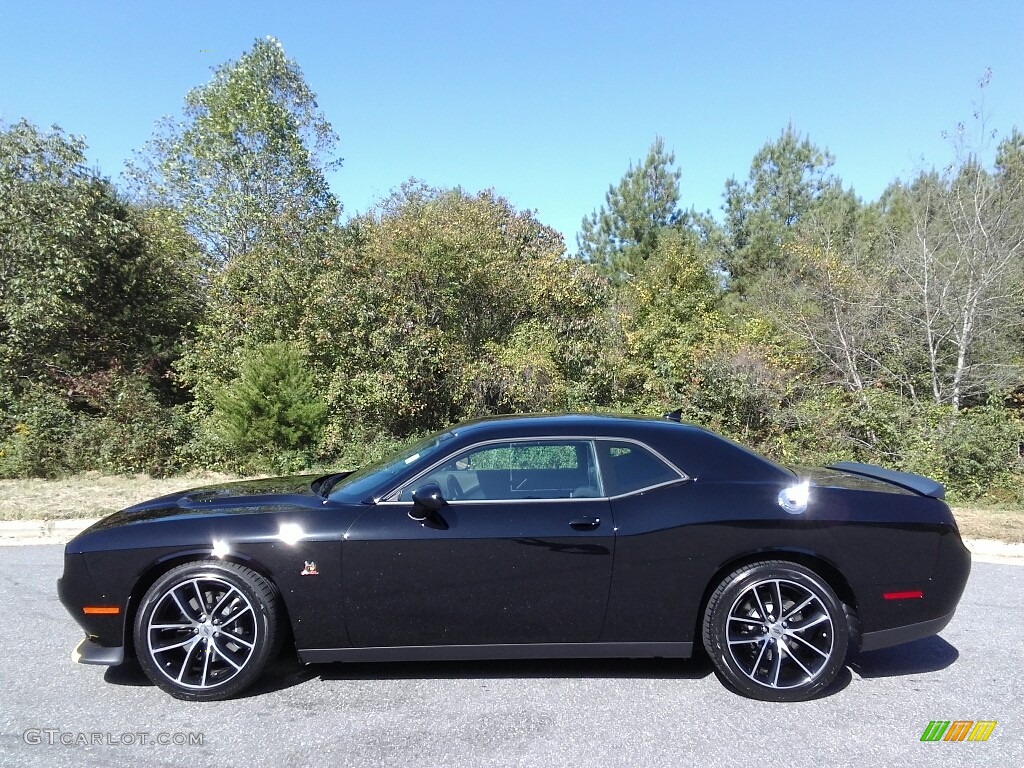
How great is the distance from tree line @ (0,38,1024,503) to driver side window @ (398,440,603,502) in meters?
6.98

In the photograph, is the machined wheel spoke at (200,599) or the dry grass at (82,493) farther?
the dry grass at (82,493)

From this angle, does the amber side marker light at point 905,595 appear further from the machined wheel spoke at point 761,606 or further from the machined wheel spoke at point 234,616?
the machined wheel spoke at point 234,616

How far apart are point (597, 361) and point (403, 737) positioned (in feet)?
29.5

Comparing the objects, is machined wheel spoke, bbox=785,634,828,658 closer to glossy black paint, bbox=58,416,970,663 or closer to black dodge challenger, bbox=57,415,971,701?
black dodge challenger, bbox=57,415,971,701

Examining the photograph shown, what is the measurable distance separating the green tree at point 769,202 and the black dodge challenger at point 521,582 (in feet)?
63.2

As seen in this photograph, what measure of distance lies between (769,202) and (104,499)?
21563mm

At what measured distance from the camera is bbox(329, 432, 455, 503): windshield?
3.50 metres

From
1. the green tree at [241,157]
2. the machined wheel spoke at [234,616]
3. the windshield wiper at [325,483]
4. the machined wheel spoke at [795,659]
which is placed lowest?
the machined wheel spoke at [795,659]

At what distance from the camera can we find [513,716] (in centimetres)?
305

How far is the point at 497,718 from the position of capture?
304 centimetres

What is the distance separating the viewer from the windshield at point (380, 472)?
138 inches

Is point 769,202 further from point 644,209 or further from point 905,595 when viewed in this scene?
point 905,595

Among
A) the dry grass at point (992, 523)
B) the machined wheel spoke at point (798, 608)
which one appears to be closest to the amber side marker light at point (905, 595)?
the machined wheel spoke at point (798, 608)

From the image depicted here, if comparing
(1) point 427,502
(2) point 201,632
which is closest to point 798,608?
(1) point 427,502
